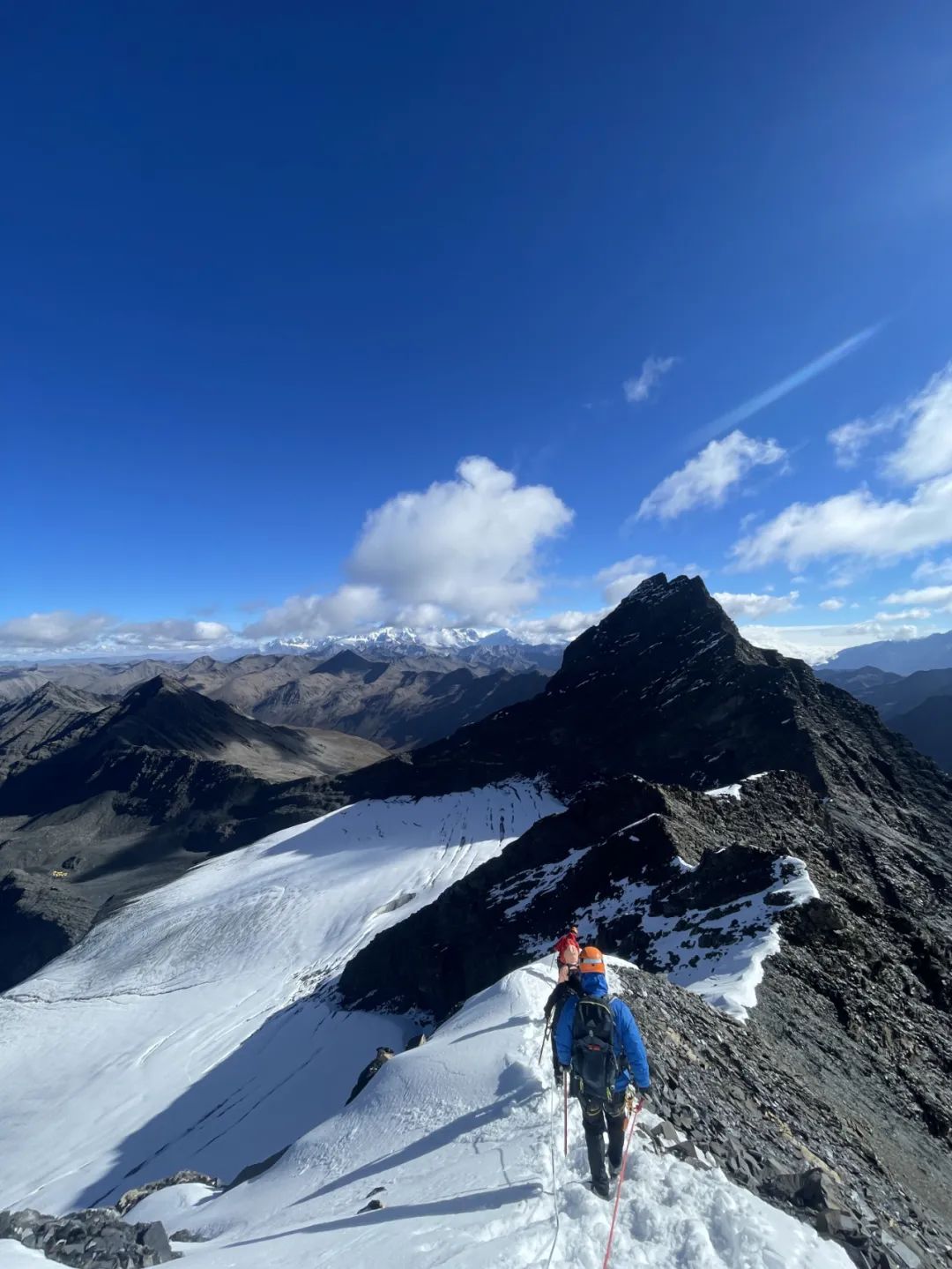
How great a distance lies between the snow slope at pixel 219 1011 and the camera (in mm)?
34562

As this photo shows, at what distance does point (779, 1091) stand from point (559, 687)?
104m

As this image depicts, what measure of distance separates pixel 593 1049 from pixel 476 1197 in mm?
2385

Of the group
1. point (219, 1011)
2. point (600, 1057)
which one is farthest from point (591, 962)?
point (219, 1011)

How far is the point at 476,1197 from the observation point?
7863 millimetres

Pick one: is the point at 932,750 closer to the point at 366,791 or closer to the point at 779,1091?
the point at 366,791

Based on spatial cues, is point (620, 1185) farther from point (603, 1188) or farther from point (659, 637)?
point (659, 637)

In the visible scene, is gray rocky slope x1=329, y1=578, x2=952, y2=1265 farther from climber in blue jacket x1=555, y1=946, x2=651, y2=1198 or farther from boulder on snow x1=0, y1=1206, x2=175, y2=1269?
boulder on snow x1=0, y1=1206, x2=175, y2=1269

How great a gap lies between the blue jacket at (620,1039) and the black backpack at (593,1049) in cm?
7

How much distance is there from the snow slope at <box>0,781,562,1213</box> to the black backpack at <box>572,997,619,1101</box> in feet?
101

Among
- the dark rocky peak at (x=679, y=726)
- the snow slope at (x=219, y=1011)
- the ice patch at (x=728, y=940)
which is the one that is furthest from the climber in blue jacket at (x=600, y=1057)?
the dark rocky peak at (x=679, y=726)

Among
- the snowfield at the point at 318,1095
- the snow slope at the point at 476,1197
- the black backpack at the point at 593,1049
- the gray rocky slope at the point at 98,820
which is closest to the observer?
the snow slope at the point at 476,1197

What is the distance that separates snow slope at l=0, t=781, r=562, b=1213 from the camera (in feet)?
113

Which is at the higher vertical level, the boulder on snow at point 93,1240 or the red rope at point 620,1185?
the red rope at point 620,1185

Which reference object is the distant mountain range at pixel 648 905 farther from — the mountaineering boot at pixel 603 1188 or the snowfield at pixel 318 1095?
the mountaineering boot at pixel 603 1188
